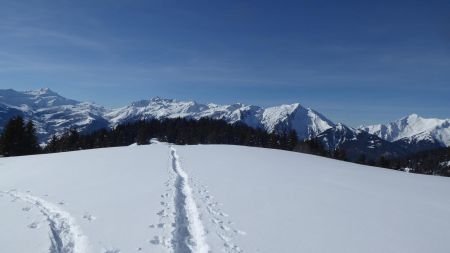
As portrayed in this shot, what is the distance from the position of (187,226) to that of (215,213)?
2057 millimetres

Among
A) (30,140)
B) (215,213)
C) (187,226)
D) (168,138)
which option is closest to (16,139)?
(30,140)

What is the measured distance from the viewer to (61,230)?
38.5 ft

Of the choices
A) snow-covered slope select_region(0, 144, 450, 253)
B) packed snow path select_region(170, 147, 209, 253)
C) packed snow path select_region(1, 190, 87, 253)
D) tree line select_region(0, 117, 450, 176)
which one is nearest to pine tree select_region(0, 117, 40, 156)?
tree line select_region(0, 117, 450, 176)

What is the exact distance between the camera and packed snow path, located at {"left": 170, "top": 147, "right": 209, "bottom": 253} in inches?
418

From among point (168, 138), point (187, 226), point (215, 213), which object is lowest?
point (187, 226)

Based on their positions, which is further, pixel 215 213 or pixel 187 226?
pixel 215 213

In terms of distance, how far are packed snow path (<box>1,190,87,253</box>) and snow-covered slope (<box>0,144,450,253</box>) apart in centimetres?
3

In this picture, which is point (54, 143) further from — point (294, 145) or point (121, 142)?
point (294, 145)

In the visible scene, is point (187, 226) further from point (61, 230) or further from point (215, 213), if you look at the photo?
point (61, 230)

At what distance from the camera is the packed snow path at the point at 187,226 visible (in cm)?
1061

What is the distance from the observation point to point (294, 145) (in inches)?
4097

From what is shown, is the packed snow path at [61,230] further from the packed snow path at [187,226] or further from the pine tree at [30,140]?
the pine tree at [30,140]

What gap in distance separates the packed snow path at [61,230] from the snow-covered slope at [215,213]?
0.03m

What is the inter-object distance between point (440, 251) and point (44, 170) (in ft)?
86.6
